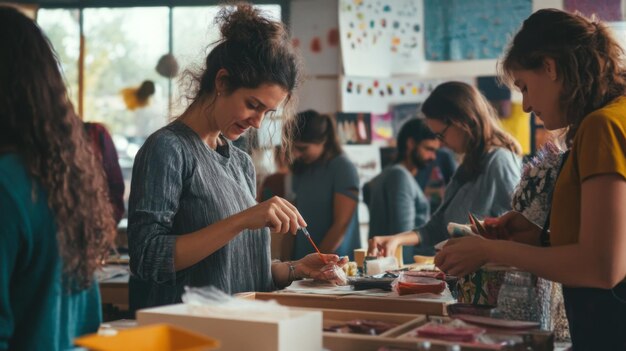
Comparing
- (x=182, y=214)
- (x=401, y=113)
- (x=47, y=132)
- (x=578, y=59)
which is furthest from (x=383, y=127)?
(x=47, y=132)

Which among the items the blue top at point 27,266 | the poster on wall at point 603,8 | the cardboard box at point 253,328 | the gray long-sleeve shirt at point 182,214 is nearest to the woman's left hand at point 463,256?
the cardboard box at point 253,328

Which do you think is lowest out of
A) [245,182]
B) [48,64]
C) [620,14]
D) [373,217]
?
[373,217]

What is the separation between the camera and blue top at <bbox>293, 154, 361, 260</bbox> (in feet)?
13.2

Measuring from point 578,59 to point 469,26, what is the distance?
11.9 feet

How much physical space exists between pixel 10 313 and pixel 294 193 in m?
2.97

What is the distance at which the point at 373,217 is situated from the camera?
4.20 m

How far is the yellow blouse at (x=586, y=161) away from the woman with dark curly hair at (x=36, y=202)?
0.91m

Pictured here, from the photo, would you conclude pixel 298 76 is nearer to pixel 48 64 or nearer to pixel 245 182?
pixel 245 182

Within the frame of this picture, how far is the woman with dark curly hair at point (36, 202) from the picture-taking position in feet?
4.09

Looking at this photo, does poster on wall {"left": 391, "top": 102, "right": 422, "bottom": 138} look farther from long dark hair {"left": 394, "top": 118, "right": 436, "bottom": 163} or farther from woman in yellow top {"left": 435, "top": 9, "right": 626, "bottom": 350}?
woman in yellow top {"left": 435, "top": 9, "right": 626, "bottom": 350}

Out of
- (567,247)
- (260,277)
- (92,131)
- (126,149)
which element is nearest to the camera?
(567,247)

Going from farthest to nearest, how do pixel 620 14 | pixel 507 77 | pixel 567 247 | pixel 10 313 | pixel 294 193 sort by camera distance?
pixel 620 14 → pixel 294 193 → pixel 507 77 → pixel 567 247 → pixel 10 313

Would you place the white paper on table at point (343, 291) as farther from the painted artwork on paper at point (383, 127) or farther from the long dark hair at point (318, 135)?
the painted artwork on paper at point (383, 127)

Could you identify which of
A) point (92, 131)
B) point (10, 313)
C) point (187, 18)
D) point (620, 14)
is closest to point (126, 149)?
point (187, 18)
